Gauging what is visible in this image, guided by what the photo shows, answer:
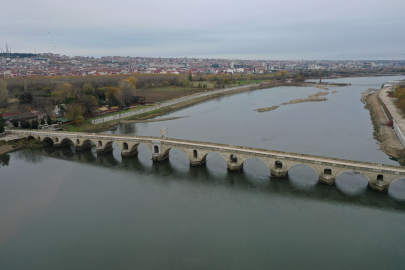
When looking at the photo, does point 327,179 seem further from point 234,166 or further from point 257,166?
point 234,166

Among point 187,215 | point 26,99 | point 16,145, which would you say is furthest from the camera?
point 26,99

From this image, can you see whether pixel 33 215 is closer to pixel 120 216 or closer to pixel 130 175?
pixel 120 216

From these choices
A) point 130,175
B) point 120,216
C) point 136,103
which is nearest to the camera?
point 120,216

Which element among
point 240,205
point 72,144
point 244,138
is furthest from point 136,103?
point 240,205

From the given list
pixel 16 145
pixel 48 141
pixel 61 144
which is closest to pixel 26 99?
pixel 16 145

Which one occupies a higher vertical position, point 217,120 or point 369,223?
point 217,120

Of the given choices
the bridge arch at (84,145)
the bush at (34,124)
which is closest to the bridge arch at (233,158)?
the bridge arch at (84,145)

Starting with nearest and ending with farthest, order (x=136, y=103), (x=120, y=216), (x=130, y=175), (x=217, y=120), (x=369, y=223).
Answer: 1. (x=369, y=223)
2. (x=120, y=216)
3. (x=130, y=175)
4. (x=217, y=120)
5. (x=136, y=103)
